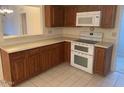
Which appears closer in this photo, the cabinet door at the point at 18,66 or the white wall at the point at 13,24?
the cabinet door at the point at 18,66

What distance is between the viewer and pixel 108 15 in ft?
9.12

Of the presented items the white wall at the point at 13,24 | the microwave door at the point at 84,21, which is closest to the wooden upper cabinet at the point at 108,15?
the microwave door at the point at 84,21

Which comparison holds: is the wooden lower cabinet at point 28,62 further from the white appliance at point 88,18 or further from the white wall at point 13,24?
the white wall at point 13,24

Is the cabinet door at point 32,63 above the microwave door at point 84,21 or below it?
below

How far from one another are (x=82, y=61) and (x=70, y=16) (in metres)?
1.56

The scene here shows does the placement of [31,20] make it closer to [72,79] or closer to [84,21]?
[84,21]

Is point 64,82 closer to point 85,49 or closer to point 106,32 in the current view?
point 85,49

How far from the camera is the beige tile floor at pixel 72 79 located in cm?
254

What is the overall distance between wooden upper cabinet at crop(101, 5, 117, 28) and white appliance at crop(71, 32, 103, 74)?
437 millimetres

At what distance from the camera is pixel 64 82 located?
263 centimetres
